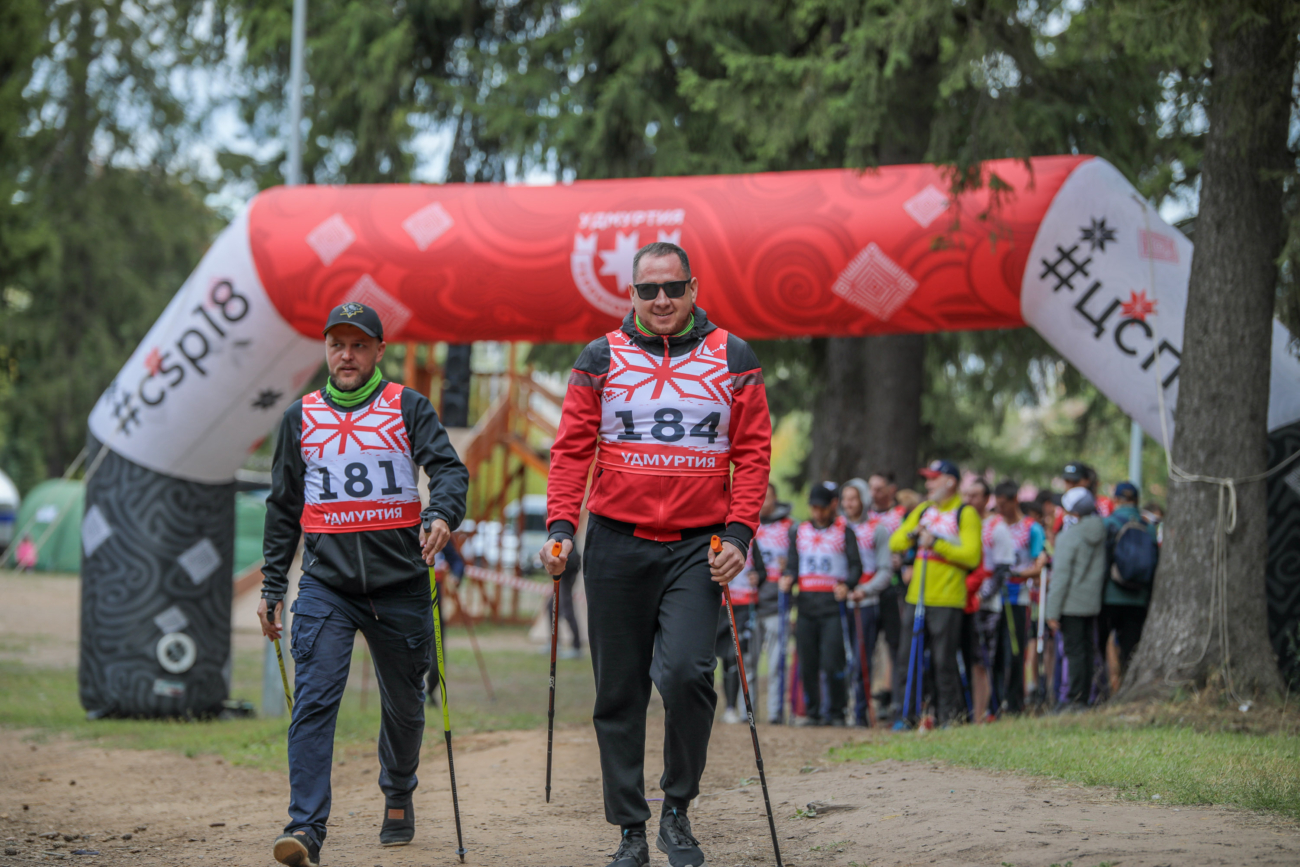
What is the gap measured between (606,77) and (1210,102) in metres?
7.09

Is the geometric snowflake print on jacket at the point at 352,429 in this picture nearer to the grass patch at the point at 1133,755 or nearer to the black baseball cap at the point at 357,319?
the black baseball cap at the point at 357,319

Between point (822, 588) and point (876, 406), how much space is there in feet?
10.0

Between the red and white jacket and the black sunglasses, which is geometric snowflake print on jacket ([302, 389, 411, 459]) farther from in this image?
the black sunglasses

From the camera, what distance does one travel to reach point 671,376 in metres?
4.65

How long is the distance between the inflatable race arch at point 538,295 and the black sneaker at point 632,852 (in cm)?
452

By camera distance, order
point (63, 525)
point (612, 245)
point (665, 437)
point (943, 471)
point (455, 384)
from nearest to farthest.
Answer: point (665, 437), point (612, 245), point (943, 471), point (455, 384), point (63, 525)

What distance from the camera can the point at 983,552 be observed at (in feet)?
32.3

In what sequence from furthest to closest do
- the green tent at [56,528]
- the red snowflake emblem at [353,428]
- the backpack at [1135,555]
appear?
the green tent at [56,528], the backpack at [1135,555], the red snowflake emblem at [353,428]

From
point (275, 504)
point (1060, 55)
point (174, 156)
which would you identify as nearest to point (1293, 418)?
point (1060, 55)

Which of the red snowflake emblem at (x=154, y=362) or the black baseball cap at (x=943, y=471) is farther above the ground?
the red snowflake emblem at (x=154, y=362)

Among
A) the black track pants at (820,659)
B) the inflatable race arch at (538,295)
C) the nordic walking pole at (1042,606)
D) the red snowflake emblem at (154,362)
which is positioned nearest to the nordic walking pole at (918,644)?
the black track pants at (820,659)

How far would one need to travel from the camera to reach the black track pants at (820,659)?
9.66 meters

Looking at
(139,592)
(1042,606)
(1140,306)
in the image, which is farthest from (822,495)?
(139,592)

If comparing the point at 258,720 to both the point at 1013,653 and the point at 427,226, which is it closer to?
the point at 427,226
